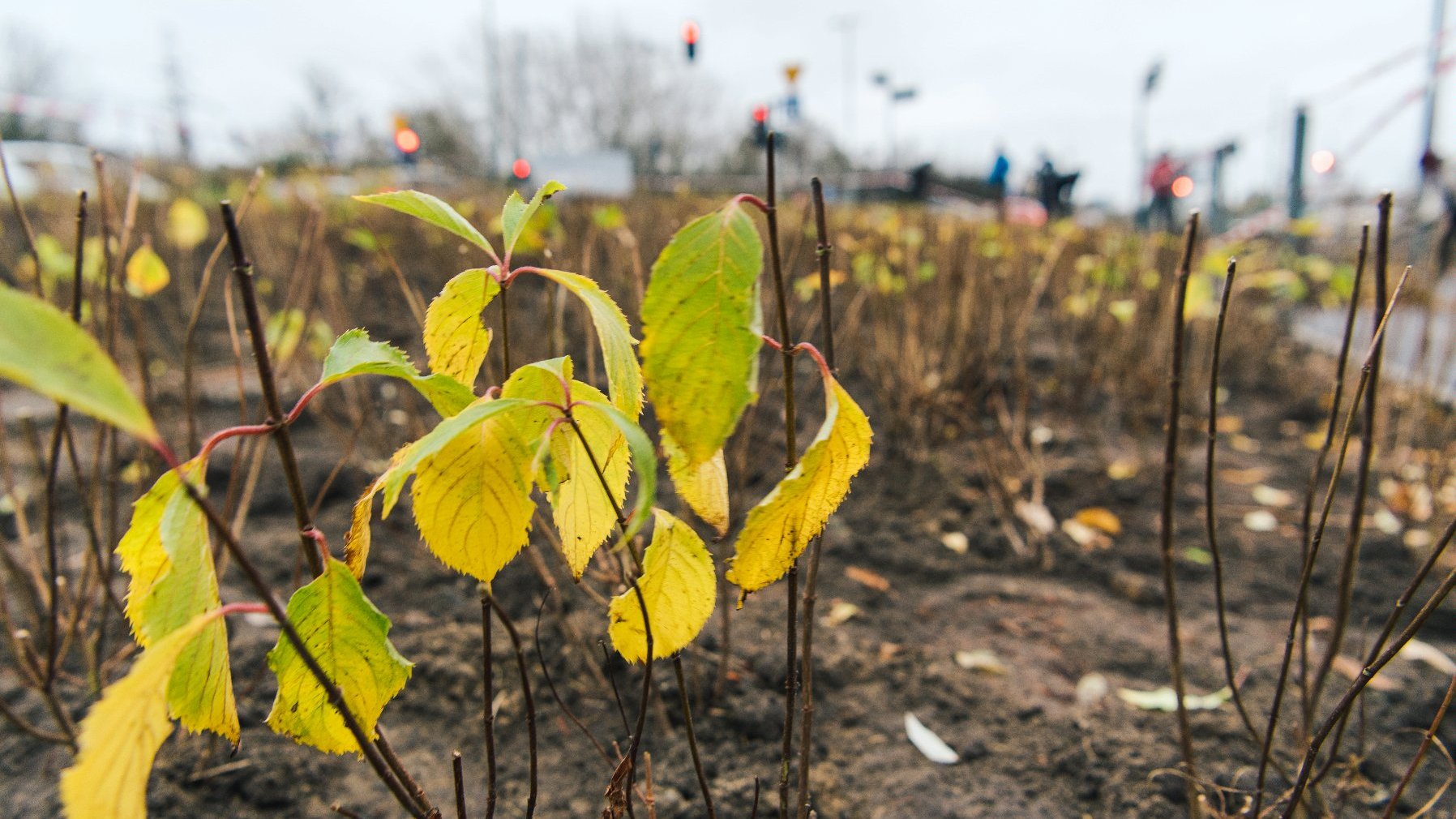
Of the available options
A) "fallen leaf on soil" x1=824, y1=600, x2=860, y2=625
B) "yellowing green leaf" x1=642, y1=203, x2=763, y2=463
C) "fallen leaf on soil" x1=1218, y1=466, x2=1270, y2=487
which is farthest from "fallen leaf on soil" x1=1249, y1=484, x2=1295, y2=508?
"yellowing green leaf" x1=642, y1=203, x2=763, y2=463

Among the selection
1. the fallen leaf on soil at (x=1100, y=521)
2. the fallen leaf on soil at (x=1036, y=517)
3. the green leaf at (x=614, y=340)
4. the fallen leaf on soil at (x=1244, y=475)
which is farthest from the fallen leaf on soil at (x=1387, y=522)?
the green leaf at (x=614, y=340)

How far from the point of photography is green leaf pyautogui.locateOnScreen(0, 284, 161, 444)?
0.29 metres

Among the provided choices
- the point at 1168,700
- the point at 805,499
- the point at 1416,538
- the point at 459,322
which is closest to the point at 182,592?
the point at 459,322

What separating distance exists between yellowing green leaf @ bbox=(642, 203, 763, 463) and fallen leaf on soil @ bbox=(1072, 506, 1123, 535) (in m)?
2.15

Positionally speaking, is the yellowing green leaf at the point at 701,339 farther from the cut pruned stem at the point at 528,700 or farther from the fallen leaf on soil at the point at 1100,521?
the fallen leaf on soil at the point at 1100,521

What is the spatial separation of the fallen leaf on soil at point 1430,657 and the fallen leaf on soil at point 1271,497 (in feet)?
2.96

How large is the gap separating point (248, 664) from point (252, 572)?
1346mm

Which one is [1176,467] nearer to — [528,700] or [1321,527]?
[1321,527]

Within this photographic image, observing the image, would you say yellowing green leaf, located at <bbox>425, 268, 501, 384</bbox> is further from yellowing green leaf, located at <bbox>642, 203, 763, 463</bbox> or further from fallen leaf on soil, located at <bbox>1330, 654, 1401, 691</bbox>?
fallen leaf on soil, located at <bbox>1330, 654, 1401, 691</bbox>

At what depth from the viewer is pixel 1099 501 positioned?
96.2 inches

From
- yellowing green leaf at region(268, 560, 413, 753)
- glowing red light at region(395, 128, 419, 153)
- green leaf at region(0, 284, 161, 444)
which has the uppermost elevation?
glowing red light at region(395, 128, 419, 153)

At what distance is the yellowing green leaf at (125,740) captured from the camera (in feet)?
1.19

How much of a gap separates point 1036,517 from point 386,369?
6.72 ft

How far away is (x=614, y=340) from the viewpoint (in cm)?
47
